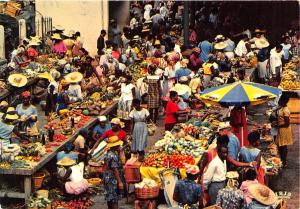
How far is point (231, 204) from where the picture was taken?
42.7 feet

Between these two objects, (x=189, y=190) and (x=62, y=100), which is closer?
(x=189, y=190)

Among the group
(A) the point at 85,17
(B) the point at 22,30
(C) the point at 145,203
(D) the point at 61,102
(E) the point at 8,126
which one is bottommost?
(C) the point at 145,203

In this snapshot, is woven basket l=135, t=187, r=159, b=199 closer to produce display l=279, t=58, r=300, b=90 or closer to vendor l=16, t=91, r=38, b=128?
vendor l=16, t=91, r=38, b=128

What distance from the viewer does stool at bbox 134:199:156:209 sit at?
48.7ft

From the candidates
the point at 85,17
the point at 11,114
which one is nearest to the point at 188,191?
the point at 11,114

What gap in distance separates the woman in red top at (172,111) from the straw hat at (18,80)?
15.6 feet

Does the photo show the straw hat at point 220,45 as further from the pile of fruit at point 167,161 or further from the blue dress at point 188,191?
the blue dress at point 188,191

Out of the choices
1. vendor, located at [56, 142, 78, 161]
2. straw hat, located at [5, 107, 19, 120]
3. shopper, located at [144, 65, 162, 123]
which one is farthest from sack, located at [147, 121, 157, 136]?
vendor, located at [56, 142, 78, 161]

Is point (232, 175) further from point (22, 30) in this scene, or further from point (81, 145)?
point (22, 30)

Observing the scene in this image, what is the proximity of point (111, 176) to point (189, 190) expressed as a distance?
80.9 inches

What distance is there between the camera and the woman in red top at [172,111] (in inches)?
733

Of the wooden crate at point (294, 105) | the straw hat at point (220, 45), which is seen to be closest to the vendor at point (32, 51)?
the straw hat at point (220, 45)

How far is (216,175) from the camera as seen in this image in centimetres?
1407

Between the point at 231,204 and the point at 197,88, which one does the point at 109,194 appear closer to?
the point at 231,204
